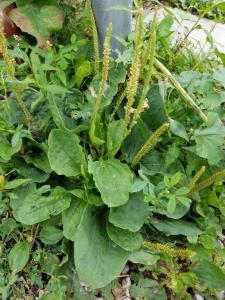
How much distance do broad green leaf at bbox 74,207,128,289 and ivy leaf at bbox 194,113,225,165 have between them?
0.51 meters

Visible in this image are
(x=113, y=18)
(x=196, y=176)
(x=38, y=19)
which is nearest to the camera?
(x=196, y=176)

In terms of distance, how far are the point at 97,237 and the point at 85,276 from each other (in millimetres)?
172

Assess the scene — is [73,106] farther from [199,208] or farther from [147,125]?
[199,208]

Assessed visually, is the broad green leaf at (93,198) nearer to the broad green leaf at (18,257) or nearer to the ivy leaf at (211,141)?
the broad green leaf at (18,257)

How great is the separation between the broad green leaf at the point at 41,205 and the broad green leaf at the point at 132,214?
7.7 inches

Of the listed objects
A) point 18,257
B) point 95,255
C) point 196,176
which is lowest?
point 18,257

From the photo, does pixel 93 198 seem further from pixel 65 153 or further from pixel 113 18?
pixel 113 18

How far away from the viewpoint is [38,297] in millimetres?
1732

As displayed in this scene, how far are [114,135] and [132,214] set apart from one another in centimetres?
33

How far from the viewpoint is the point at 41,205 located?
66.2 inches

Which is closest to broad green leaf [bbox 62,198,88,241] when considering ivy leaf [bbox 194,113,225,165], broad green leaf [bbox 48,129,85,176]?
broad green leaf [bbox 48,129,85,176]

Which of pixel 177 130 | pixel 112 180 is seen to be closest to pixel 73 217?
pixel 112 180

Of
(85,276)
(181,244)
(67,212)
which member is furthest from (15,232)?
(181,244)

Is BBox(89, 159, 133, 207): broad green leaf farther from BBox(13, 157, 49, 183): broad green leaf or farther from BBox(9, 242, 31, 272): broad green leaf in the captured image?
BBox(9, 242, 31, 272): broad green leaf
